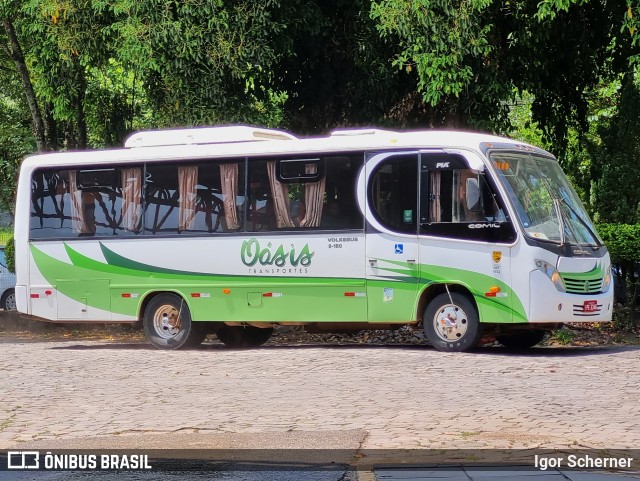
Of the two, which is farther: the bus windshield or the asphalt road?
the bus windshield

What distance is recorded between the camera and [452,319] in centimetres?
1739

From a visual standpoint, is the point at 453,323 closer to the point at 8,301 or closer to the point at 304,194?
the point at 304,194

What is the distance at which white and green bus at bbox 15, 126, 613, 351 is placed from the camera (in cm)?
1712

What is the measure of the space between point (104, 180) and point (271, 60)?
13.2 ft

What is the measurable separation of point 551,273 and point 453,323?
58.5 inches

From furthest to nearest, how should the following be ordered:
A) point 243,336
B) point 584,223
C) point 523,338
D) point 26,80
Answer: point 26,80 < point 243,336 < point 523,338 < point 584,223

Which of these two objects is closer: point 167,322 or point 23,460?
point 23,460

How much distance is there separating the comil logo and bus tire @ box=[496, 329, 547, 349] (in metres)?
10.2

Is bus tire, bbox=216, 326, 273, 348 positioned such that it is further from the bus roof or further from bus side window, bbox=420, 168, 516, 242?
bus side window, bbox=420, 168, 516, 242

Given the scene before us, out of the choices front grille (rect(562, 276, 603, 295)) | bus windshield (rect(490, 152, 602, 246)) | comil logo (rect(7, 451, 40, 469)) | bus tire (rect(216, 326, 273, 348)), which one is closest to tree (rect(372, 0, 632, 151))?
bus windshield (rect(490, 152, 602, 246))

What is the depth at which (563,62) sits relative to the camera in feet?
82.8

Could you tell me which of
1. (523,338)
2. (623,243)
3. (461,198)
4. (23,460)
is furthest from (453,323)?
(23,460)

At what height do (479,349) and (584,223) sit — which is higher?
(584,223)

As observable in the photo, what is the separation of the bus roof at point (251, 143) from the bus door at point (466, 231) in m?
0.31
